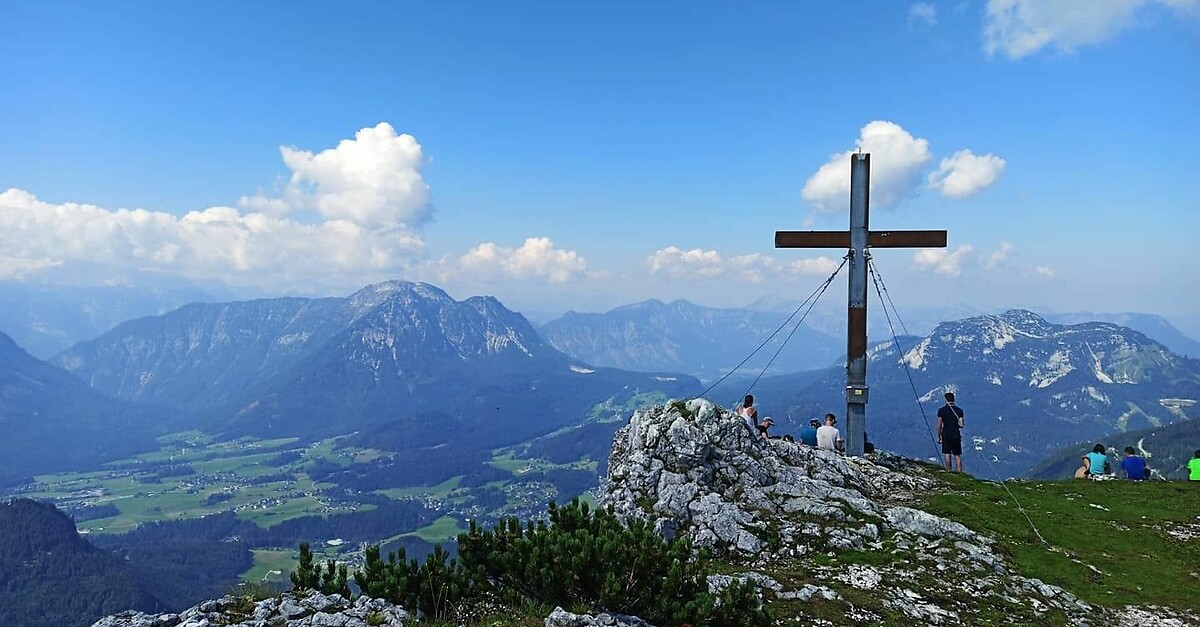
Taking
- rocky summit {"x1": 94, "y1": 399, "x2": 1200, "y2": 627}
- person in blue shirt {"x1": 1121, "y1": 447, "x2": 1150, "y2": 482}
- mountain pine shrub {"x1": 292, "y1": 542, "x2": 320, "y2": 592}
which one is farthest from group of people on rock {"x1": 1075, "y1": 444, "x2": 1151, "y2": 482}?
mountain pine shrub {"x1": 292, "y1": 542, "x2": 320, "y2": 592}

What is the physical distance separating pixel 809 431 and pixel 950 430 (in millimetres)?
5562

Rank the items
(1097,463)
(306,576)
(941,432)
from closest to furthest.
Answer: (306,576), (941,432), (1097,463)

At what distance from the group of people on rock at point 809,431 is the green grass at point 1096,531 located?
400 centimetres

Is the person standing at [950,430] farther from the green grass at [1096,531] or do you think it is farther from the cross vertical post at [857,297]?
the cross vertical post at [857,297]

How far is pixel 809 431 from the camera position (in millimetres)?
27172

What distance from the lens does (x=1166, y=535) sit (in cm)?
1781

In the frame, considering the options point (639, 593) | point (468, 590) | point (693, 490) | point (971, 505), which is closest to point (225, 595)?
point (468, 590)

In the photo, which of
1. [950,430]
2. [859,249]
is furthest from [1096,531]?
[859,249]

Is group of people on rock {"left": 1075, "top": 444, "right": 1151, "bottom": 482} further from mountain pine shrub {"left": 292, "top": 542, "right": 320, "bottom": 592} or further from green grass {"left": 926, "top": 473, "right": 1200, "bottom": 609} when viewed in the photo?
mountain pine shrub {"left": 292, "top": 542, "right": 320, "bottom": 592}

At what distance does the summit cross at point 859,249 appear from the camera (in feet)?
79.9

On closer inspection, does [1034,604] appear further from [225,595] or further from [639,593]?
[225,595]

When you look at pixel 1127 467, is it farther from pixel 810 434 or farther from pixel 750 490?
pixel 750 490

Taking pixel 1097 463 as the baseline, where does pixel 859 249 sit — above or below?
above

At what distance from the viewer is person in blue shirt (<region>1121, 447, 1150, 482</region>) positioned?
2520cm
